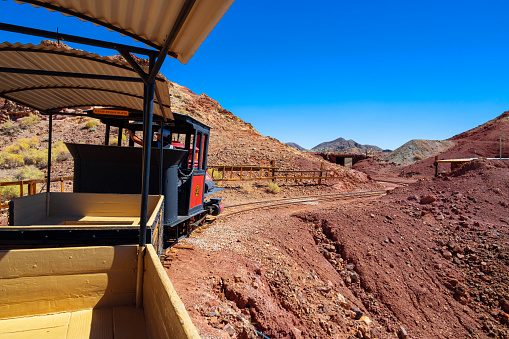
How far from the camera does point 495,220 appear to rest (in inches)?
421

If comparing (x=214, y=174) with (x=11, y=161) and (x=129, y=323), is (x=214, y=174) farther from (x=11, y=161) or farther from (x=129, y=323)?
(x=129, y=323)

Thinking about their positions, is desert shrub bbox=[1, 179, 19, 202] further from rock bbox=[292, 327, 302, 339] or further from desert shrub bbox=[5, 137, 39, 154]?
rock bbox=[292, 327, 302, 339]

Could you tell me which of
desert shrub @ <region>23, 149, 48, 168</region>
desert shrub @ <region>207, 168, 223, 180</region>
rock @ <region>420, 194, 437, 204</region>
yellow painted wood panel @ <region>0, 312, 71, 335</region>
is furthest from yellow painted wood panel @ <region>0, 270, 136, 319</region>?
desert shrub @ <region>23, 149, 48, 168</region>

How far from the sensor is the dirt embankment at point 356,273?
5.00 metres

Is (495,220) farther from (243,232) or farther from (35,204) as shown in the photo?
(35,204)

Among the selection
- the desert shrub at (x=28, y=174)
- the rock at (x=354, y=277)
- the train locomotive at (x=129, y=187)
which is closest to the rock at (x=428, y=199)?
the rock at (x=354, y=277)

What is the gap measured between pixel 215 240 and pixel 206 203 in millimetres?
2248

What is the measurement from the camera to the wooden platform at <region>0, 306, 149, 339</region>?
7.72 ft

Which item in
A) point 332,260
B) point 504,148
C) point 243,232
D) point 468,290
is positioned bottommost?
point 468,290

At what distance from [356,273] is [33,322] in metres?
7.37

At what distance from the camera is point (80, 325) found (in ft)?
8.28

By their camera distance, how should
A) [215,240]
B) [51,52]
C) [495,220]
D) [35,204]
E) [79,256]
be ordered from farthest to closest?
1. [495,220]
2. [215,240]
3. [35,204]
4. [51,52]
5. [79,256]

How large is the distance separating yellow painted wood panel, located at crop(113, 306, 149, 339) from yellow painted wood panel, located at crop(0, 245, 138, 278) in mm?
399

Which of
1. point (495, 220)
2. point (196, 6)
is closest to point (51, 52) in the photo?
point (196, 6)
